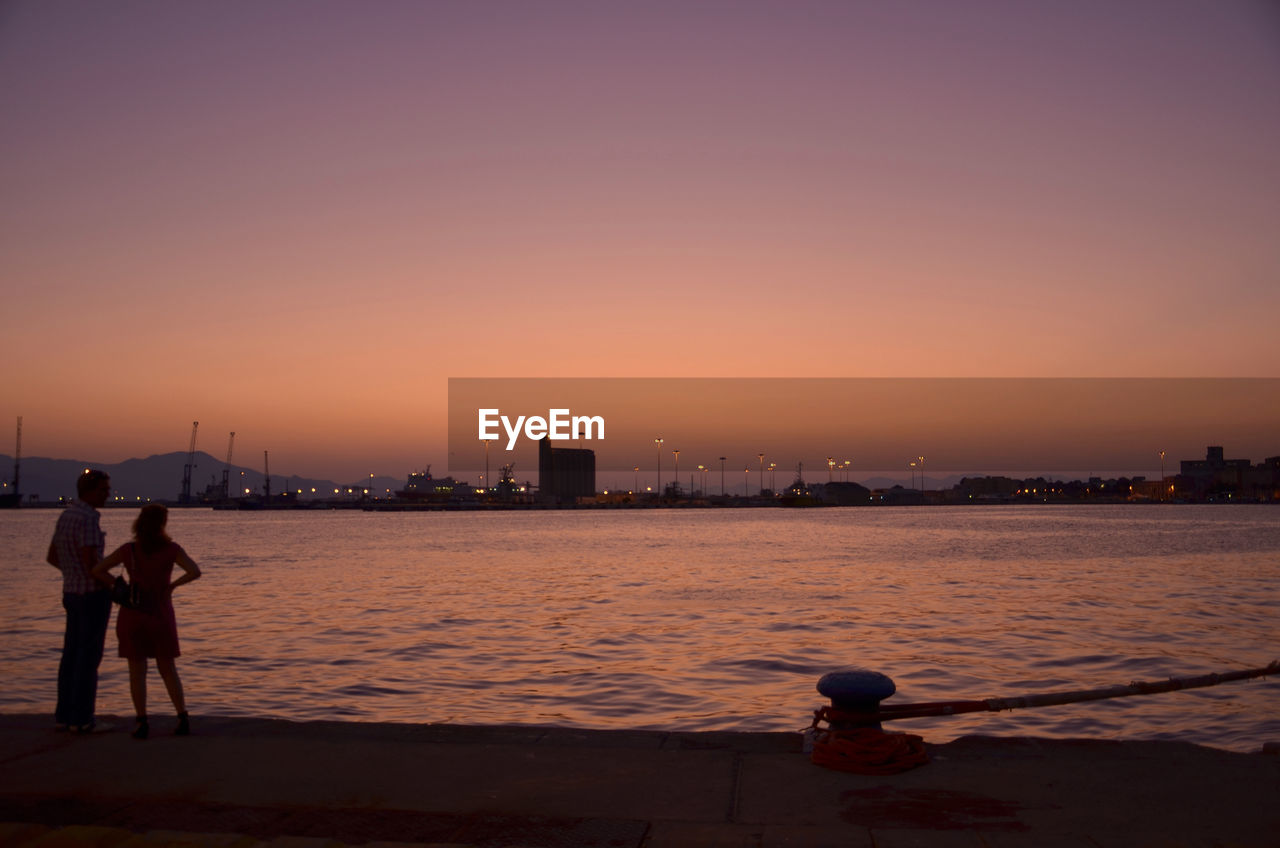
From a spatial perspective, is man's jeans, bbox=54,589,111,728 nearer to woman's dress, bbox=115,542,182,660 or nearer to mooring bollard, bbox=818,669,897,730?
woman's dress, bbox=115,542,182,660

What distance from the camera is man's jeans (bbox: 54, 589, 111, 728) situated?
7.84 metres

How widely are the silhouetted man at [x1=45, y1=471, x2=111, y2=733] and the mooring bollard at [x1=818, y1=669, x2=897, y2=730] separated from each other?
5.90m

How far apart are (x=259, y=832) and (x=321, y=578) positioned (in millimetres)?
40344

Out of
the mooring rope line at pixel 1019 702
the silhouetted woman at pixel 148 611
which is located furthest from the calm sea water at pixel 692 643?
the silhouetted woman at pixel 148 611

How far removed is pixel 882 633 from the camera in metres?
23.3

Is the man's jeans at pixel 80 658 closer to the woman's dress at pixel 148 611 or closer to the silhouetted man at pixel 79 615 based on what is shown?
the silhouetted man at pixel 79 615

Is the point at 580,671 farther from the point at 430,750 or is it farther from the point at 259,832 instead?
the point at 259,832

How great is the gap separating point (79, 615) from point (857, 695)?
6279mm

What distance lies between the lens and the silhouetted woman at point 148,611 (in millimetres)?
7805

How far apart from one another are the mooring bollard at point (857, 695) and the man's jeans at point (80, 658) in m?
5.84

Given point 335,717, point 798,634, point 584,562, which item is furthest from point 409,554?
point 335,717

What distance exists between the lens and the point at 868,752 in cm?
683

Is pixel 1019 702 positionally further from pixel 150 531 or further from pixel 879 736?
pixel 150 531

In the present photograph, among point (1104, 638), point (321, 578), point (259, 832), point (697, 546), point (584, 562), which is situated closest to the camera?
point (259, 832)
